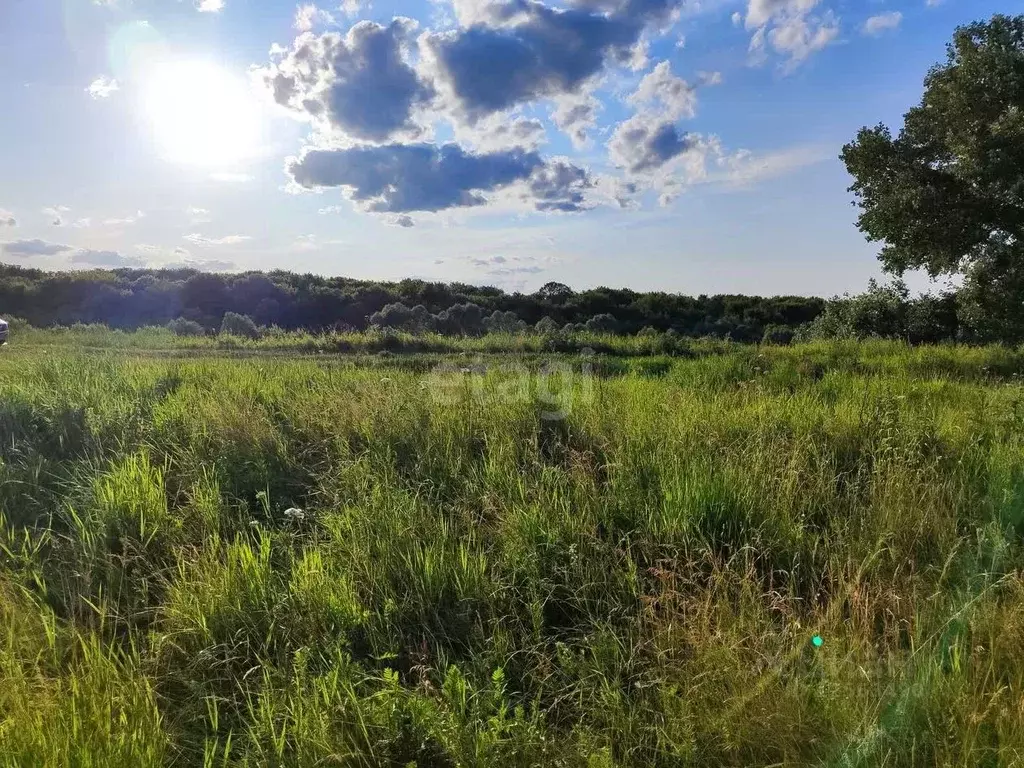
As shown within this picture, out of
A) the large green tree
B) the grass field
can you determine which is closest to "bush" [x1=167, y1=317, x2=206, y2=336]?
the grass field

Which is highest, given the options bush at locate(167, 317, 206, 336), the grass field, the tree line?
the tree line

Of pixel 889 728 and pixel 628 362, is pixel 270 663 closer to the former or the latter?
pixel 889 728

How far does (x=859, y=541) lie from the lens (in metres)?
3.38

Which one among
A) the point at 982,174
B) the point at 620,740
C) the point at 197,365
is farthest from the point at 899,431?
the point at 982,174

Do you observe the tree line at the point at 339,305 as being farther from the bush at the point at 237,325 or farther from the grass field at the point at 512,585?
the grass field at the point at 512,585

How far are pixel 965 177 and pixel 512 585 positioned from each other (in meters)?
15.4

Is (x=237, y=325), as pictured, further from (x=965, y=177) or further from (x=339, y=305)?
(x=965, y=177)

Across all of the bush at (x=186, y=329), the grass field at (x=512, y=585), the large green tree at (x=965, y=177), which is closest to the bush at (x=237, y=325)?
the bush at (x=186, y=329)

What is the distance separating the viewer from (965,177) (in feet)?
45.2

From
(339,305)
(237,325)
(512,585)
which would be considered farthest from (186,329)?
(512,585)

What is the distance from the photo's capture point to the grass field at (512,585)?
7.29 ft

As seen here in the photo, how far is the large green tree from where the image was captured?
1316cm

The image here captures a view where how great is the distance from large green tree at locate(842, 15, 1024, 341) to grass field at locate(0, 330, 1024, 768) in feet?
34.6

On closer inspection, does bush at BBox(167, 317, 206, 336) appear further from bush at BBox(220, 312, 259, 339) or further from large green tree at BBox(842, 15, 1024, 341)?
large green tree at BBox(842, 15, 1024, 341)
